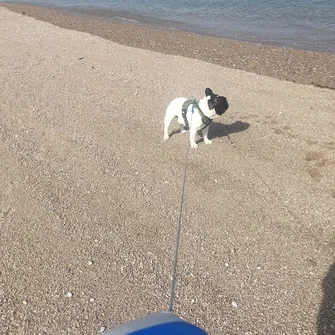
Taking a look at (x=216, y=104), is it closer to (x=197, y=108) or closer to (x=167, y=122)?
(x=197, y=108)

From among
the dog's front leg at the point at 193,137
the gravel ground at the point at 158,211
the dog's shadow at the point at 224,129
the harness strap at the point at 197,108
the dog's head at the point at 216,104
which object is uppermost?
the dog's head at the point at 216,104

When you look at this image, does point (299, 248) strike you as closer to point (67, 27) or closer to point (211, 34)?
point (211, 34)

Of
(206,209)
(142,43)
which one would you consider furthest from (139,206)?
(142,43)

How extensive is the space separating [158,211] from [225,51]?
10.6 m

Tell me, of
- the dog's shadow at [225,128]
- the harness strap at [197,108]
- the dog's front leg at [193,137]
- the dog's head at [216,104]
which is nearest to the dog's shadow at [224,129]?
the dog's shadow at [225,128]

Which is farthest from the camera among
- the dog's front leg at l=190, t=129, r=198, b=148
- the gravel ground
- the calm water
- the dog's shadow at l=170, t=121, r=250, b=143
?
the calm water

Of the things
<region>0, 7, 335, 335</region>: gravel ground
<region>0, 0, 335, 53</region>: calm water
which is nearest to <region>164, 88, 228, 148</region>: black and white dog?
<region>0, 7, 335, 335</region>: gravel ground

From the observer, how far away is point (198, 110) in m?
6.81

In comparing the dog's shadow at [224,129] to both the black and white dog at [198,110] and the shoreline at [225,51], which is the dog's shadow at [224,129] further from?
the shoreline at [225,51]

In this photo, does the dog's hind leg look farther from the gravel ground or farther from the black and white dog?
the gravel ground

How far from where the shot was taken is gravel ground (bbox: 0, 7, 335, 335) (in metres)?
4.35

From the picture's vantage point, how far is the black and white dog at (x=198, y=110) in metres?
6.57

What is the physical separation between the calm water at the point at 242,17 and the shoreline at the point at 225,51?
1.62 m

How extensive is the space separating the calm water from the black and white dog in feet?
35.5
